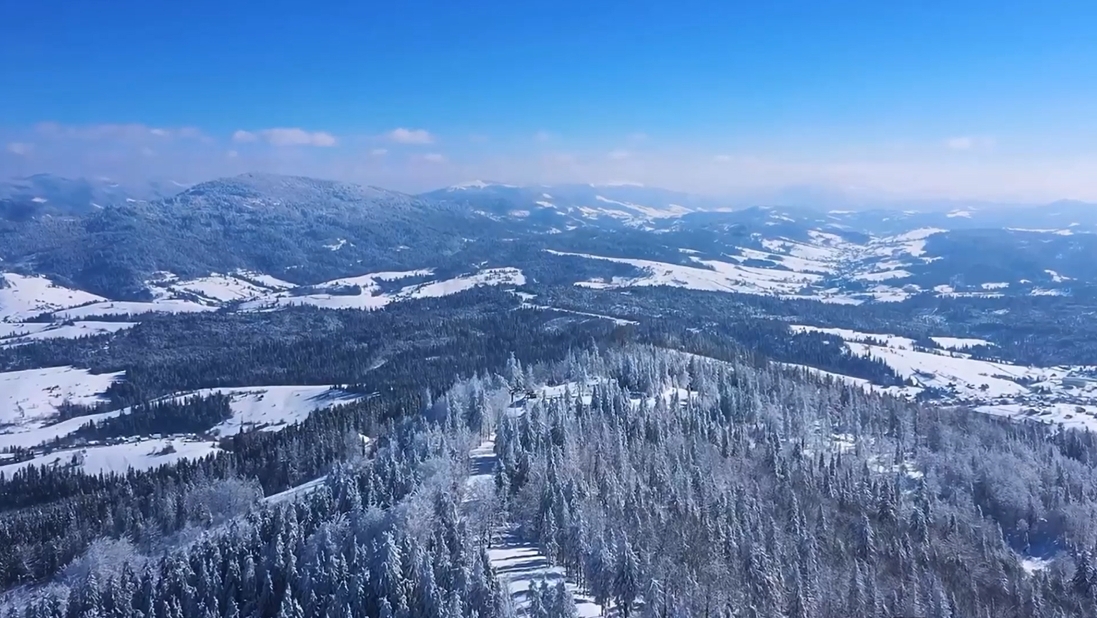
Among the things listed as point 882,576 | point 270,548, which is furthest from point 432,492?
point 882,576

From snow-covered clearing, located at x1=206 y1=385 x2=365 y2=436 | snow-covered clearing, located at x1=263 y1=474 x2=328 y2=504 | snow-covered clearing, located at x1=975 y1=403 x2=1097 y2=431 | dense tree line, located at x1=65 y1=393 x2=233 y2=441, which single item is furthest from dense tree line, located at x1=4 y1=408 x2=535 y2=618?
snow-covered clearing, located at x1=975 y1=403 x2=1097 y2=431

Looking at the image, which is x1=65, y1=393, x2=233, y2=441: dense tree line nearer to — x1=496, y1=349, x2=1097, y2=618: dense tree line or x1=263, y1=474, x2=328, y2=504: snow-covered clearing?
x1=263, y1=474, x2=328, y2=504: snow-covered clearing

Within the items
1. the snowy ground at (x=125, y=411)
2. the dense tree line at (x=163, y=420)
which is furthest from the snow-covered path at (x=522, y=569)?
the dense tree line at (x=163, y=420)

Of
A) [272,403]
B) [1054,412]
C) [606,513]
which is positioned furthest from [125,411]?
[1054,412]

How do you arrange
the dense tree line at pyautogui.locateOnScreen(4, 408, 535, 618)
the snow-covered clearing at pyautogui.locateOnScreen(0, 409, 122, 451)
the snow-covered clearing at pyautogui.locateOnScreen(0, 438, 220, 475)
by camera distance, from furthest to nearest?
the snow-covered clearing at pyautogui.locateOnScreen(0, 409, 122, 451), the snow-covered clearing at pyautogui.locateOnScreen(0, 438, 220, 475), the dense tree line at pyautogui.locateOnScreen(4, 408, 535, 618)

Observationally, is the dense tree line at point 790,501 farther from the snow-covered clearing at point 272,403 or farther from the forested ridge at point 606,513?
the snow-covered clearing at point 272,403

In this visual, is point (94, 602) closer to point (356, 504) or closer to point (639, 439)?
point (356, 504)

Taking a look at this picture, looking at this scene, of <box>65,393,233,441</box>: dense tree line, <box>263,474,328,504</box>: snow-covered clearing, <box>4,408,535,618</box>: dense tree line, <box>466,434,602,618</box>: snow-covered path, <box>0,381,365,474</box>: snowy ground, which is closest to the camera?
<box>4,408,535,618</box>: dense tree line

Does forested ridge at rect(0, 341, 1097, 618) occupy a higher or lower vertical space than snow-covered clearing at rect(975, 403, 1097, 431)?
higher

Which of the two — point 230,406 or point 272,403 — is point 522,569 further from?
point 230,406
